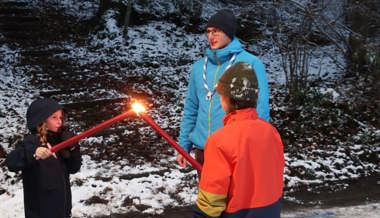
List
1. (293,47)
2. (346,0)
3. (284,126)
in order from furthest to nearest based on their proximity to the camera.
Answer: (346,0), (293,47), (284,126)

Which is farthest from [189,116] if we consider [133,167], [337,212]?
[133,167]

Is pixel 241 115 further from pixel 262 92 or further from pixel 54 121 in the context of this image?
pixel 54 121

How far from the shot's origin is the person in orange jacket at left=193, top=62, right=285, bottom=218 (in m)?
2.38

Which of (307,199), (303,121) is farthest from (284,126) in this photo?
(307,199)

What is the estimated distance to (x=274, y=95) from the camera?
9516 mm

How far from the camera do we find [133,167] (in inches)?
252

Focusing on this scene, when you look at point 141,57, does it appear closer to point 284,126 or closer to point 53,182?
point 284,126

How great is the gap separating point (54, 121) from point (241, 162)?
1.48 metres

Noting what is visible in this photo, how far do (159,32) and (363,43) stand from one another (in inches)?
207

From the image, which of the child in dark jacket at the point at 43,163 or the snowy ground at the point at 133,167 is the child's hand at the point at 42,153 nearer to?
the child in dark jacket at the point at 43,163

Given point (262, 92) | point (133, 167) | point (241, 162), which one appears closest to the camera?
point (241, 162)

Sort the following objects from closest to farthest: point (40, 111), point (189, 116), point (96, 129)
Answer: point (96, 129), point (40, 111), point (189, 116)

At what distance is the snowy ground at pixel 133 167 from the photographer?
5.47 m

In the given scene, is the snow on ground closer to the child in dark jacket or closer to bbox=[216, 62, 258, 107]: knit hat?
the child in dark jacket
